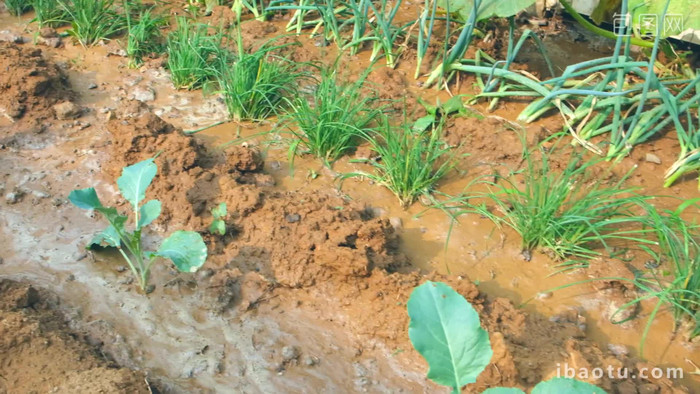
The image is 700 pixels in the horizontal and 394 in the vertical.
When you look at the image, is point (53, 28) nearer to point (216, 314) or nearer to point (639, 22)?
point (216, 314)

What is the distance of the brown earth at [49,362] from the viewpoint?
208 cm

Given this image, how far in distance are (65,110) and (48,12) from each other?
1267mm

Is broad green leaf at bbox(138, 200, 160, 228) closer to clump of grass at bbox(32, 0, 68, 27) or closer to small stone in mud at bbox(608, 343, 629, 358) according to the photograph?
small stone in mud at bbox(608, 343, 629, 358)

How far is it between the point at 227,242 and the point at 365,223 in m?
0.63

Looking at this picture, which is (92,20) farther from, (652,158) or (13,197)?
(652,158)

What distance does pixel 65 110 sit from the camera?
363cm

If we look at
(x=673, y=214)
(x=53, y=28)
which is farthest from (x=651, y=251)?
(x=53, y=28)

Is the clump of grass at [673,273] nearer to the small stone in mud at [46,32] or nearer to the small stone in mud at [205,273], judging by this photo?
the small stone in mud at [205,273]

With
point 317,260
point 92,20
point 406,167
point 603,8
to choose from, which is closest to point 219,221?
point 317,260

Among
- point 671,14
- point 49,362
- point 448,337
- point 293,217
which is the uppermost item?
point 671,14

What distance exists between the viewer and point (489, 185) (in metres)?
3.39

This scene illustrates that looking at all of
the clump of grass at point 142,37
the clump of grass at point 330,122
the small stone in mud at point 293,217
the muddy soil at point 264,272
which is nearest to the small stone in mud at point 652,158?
the muddy soil at point 264,272

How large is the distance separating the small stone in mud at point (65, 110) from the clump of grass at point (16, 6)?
4.62ft

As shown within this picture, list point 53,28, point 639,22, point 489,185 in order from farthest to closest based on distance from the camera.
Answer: point 53,28, point 639,22, point 489,185
